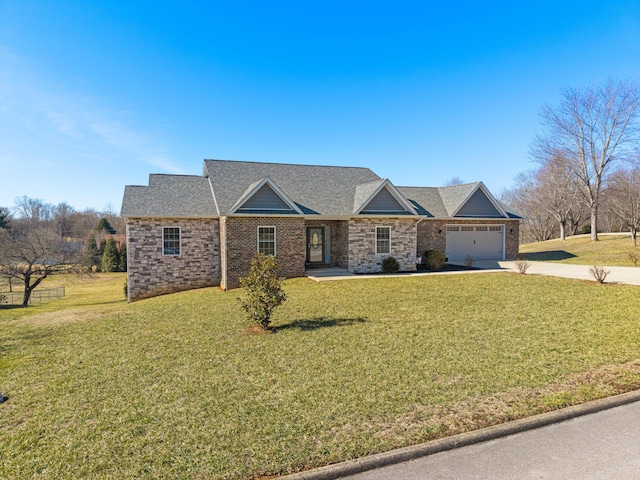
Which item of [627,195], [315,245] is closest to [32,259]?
[315,245]

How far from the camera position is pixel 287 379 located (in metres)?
6.11

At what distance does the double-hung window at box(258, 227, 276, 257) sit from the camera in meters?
17.0

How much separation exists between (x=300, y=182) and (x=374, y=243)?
548cm

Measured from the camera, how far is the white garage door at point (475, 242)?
2405 centimetres

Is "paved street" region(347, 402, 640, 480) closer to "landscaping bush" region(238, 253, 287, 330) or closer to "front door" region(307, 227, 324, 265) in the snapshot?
"landscaping bush" region(238, 253, 287, 330)

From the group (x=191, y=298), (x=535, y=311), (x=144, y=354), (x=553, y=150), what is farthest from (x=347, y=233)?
(x=553, y=150)

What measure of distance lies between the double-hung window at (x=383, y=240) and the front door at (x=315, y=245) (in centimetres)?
318

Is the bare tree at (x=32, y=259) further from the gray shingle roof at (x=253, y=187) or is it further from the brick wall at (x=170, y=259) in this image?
the brick wall at (x=170, y=259)

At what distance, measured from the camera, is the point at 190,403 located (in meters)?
5.29

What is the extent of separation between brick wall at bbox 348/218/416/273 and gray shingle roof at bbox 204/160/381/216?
3.69ft

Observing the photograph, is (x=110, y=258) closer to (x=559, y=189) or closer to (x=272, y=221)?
(x=272, y=221)

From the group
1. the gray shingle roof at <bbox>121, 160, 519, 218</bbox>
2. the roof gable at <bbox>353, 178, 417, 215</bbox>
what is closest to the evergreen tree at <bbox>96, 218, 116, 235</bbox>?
the gray shingle roof at <bbox>121, 160, 519, 218</bbox>

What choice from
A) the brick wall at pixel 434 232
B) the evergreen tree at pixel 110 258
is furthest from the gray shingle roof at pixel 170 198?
the evergreen tree at pixel 110 258

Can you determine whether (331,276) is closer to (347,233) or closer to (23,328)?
(347,233)
